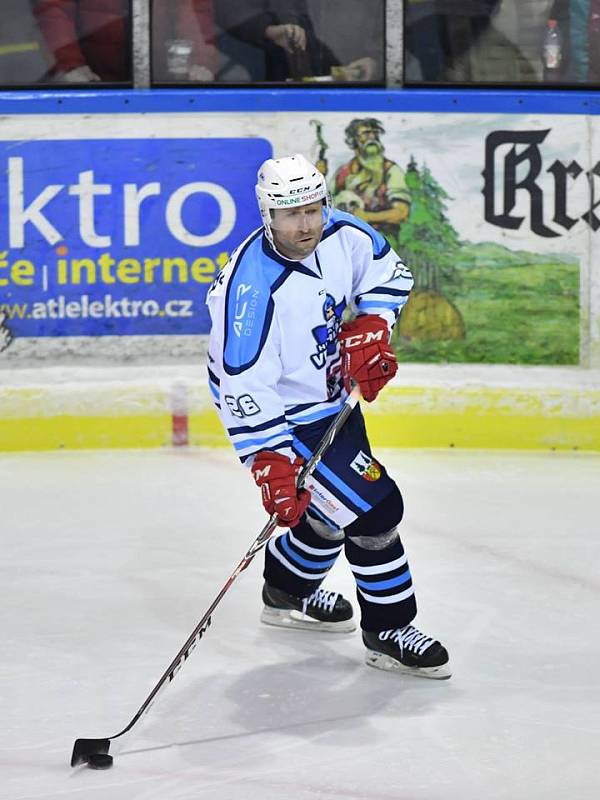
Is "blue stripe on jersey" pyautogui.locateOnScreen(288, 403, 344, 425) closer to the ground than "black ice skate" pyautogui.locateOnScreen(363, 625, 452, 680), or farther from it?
farther from it

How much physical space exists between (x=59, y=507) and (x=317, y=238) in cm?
182

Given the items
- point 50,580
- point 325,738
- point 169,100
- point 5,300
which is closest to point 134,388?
point 5,300

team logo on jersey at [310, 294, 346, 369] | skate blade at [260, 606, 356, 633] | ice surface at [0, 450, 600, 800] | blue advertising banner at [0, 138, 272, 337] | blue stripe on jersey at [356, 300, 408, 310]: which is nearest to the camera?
ice surface at [0, 450, 600, 800]

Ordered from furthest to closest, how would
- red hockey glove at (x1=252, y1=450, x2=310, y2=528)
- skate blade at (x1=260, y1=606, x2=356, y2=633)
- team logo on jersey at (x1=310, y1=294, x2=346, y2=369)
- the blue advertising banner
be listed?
the blue advertising banner
skate blade at (x1=260, y1=606, x2=356, y2=633)
team logo on jersey at (x1=310, y1=294, x2=346, y2=369)
red hockey glove at (x1=252, y1=450, x2=310, y2=528)

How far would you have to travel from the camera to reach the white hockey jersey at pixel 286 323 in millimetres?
3127

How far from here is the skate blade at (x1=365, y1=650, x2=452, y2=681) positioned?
128 inches

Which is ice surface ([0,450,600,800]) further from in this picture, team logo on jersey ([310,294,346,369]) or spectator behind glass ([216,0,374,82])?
spectator behind glass ([216,0,374,82])

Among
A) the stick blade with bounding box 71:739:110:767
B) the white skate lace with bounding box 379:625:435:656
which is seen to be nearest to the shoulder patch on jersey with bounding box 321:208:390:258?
the white skate lace with bounding box 379:625:435:656

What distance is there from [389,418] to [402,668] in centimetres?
212

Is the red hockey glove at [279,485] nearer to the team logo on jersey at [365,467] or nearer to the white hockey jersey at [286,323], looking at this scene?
the white hockey jersey at [286,323]

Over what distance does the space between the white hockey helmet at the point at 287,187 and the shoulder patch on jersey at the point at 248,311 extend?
0.07 m

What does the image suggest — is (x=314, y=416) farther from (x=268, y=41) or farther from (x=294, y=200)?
(x=268, y=41)

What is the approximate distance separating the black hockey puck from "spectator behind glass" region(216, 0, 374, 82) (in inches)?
128

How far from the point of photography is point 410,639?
129 inches
